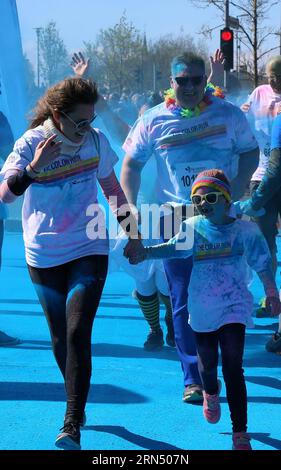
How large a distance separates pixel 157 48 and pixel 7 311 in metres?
→ 58.0

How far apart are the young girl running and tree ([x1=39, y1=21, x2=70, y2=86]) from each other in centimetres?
2166

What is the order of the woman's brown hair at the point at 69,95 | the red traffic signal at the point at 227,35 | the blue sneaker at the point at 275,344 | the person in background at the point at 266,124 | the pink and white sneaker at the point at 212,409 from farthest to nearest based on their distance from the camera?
the red traffic signal at the point at 227,35 < the person in background at the point at 266,124 < the blue sneaker at the point at 275,344 < the pink and white sneaker at the point at 212,409 < the woman's brown hair at the point at 69,95

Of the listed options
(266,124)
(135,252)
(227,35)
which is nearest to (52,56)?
(227,35)

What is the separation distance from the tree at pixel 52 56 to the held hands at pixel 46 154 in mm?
21800

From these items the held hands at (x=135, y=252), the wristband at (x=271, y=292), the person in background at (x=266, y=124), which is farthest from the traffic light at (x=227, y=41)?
the wristband at (x=271, y=292)

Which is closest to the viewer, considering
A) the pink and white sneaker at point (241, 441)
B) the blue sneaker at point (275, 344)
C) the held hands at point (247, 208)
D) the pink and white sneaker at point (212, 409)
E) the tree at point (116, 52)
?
the pink and white sneaker at point (241, 441)

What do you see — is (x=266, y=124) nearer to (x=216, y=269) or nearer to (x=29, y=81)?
(x=216, y=269)

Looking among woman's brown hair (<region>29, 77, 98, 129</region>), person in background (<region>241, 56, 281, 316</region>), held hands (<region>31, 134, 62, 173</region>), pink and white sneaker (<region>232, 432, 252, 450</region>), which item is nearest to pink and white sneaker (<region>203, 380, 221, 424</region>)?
pink and white sneaker (<region>232, 432, 252, 450</region>)

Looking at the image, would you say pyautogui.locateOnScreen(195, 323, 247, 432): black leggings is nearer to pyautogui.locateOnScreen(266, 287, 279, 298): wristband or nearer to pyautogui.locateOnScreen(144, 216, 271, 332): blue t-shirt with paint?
pyautogui.locateOnScreen(144, 216, 271, 332): blue t-shirt with paint

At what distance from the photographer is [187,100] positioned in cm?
502

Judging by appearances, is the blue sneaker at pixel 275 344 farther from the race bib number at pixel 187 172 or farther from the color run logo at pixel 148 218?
the race bib number at pixel 187 172

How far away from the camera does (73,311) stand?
13.8 ft

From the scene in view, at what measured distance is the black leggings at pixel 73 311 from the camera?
412cm
